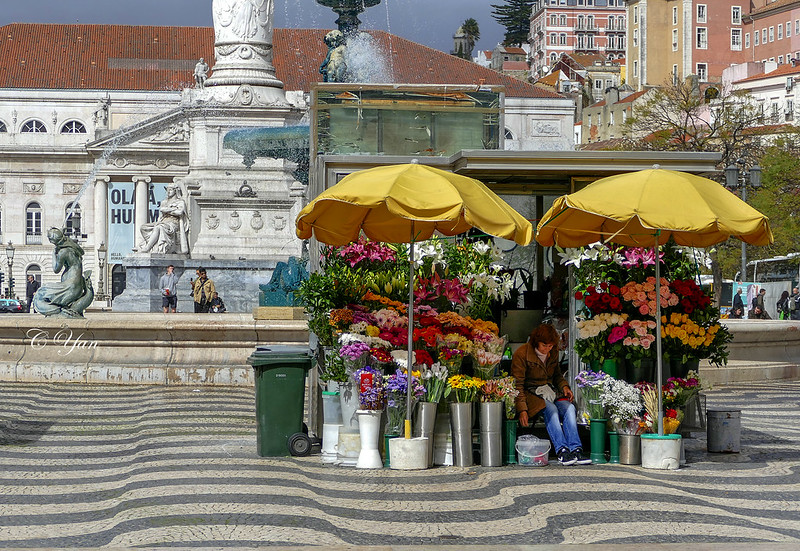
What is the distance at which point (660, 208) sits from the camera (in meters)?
10.4

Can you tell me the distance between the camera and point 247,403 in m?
16.4

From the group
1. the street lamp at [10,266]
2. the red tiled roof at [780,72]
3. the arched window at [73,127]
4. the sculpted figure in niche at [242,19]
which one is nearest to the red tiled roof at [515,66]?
the red tiled roof at [780,72]

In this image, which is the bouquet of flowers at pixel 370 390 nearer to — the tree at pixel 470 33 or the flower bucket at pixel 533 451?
the flower bucket at pixel 533 451

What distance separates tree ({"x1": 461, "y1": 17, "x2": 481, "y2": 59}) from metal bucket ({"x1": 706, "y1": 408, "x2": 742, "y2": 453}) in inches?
5964

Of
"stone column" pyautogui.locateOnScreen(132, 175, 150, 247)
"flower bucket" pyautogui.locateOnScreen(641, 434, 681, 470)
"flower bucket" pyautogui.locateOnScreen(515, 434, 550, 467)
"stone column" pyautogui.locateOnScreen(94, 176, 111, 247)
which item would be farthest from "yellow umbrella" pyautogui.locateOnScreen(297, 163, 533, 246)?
"stone column" pyautogui.locateOnScreen(94, 176, 111, 247)

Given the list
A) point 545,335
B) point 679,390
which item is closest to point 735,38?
point 679,390

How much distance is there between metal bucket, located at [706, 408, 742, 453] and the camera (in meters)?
11.7

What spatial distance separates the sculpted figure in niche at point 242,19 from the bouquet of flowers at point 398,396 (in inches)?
1187

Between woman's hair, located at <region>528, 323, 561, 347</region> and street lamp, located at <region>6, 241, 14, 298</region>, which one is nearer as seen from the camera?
woman's hair, located at <region>528, 323, 561, 347</region>

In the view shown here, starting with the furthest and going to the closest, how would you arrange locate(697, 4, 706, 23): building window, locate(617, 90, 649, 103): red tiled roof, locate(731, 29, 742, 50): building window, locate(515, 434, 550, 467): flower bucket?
locate(731, 29, 742, 50): building window
locate(697, 4, 706, 23): building window
locate(617, 90, 649, 103): red tiled roof
locate(515, 434, 550, 467): flower bucket

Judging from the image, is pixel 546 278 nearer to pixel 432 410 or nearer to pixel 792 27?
pixel 432 410

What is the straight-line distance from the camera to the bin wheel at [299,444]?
37.4 feet

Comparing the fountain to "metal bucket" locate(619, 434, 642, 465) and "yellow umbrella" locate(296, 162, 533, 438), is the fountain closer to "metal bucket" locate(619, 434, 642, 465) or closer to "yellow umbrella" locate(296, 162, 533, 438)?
"yellow umbrella" locate(296, 162, 533, 438)

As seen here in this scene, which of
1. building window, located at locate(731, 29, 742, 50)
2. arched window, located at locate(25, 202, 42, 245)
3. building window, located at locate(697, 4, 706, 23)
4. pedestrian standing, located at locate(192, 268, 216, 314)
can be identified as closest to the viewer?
pedestrian standing, located at locate(192, 268, 216, 314)
